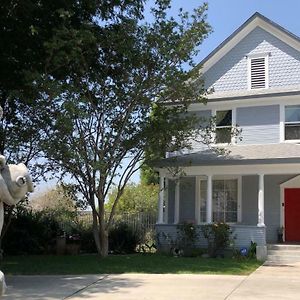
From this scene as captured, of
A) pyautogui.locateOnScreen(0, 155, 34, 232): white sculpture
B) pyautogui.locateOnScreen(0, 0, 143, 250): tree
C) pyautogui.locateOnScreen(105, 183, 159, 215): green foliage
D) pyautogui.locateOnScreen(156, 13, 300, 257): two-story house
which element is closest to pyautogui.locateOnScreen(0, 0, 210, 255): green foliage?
pyautogui.locateOnScreen(0, 0, 143, 250): tree

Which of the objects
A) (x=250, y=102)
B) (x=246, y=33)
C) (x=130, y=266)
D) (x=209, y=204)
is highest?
(x=246, y=33)

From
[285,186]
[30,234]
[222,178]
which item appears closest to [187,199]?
[222,178]

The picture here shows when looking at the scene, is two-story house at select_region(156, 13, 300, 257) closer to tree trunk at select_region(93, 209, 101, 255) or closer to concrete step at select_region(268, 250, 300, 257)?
concrete step at select_region(268, 250, 300, 257)

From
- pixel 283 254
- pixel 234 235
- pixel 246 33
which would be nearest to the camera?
pixel 283 254

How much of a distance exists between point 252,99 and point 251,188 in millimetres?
3378

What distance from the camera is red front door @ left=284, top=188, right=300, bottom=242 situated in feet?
60.5

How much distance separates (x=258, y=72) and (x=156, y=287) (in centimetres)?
1199

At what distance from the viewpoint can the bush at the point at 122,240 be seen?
19.5m

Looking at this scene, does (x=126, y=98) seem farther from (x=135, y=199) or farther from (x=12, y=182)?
(x=135, y=199)

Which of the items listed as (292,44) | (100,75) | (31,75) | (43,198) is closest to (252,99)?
(292,44)

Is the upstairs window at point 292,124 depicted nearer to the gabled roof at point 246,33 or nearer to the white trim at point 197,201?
the gabled roof at point 246,33

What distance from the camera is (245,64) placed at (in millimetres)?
20297

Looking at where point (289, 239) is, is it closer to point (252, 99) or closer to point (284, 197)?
point (284, 197)

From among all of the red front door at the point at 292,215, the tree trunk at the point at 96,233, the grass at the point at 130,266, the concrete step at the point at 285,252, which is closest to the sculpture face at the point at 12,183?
the grass at the point at 130,266
